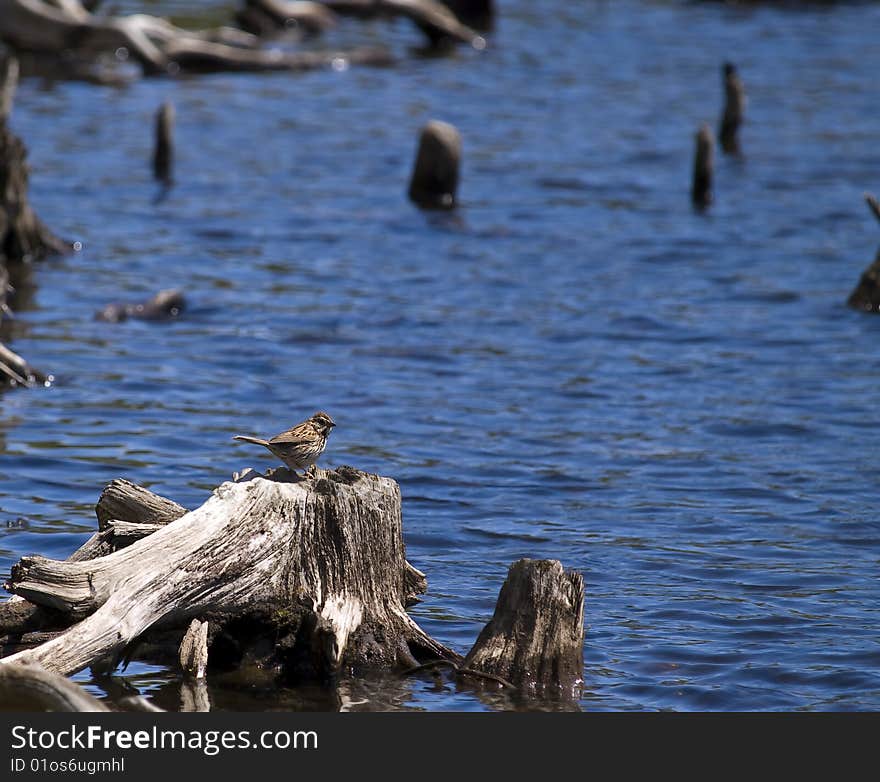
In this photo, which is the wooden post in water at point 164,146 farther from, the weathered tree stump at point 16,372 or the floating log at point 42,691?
the floating log at point 42,691

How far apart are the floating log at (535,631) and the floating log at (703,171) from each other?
53.8ft

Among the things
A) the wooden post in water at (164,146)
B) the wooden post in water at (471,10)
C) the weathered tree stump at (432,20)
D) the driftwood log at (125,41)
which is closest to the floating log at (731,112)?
the wooden post in water at (164,146)

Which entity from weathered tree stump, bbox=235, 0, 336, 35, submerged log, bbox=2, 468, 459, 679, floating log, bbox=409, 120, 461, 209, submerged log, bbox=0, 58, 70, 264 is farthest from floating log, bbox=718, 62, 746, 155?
submerged log, bbox=2, 468, 459, 679

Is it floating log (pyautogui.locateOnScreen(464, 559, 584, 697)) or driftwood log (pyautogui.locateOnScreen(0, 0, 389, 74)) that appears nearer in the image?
floating log (pyautogui.locateOnScreen(464, 559, 584, 697))

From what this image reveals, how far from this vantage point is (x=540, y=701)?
8.76 metres

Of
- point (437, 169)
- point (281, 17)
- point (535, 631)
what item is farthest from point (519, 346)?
point (281, 17)

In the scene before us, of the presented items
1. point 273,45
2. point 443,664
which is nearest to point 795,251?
point 443,664

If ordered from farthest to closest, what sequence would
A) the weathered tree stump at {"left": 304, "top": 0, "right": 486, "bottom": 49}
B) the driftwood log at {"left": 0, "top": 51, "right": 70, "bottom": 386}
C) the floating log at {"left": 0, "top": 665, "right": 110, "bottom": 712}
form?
the weathered tree stump at {"left": 304, "top": 0, "right": 486, "bottom": 49} → the driftwood log at {"left": 0, "top": 51, "right": 70, "bottom": 386} → the floating log at {"left": 0, "top": 665, "right": 110, "bottom": 712}

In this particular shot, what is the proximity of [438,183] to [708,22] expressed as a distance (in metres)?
19.8

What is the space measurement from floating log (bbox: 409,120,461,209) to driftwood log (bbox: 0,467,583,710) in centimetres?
1624

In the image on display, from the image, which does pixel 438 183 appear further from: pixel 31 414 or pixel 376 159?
pixel 31 414

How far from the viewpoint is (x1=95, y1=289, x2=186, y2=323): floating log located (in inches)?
733

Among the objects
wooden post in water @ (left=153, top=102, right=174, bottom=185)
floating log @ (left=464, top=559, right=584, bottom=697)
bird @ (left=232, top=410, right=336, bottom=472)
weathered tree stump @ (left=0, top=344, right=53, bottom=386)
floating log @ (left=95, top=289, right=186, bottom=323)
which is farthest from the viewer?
wooden post in water @ (left=153, top=102, right=174, bottom=185)

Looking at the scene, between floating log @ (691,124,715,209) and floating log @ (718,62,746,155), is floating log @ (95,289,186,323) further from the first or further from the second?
floating log @ (718,62,746,155)
